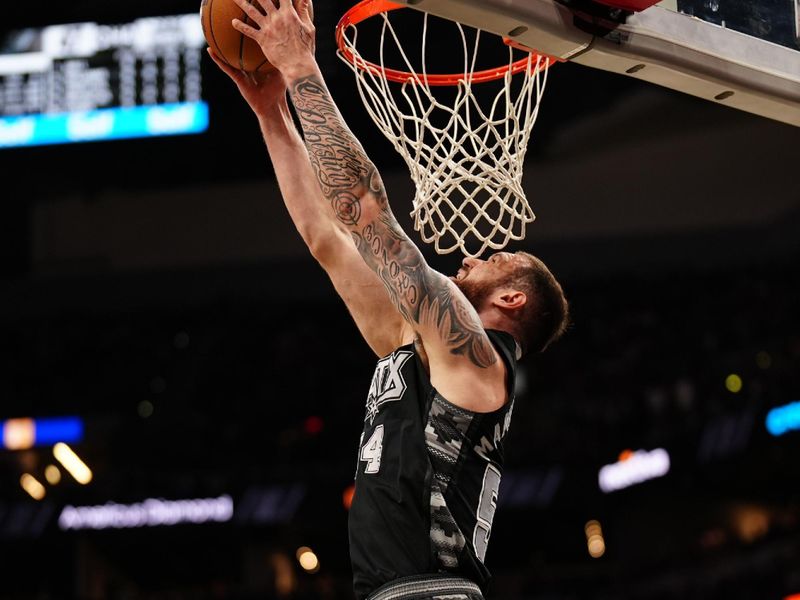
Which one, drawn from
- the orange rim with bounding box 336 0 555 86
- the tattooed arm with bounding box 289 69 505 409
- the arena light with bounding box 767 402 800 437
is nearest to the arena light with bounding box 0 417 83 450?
the arena light with bounding box 767 402 800 437

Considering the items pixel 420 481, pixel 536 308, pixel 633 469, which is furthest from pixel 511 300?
pixel 633 469

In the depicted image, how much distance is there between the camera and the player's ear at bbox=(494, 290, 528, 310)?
2828 millimetres

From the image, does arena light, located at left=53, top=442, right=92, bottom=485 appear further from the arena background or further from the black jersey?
the black jersey

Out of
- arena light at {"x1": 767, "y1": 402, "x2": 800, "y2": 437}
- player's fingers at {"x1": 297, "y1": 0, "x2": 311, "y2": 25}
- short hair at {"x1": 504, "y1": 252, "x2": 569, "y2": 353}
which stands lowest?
arena light at {"x1": 767, "y1": 402, "x2": 800, "y2": 437}

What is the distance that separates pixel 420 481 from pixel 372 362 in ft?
39.7

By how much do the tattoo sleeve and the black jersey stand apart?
16 centimetres

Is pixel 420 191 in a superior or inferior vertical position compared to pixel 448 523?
superior

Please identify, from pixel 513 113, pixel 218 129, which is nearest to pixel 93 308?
pixel 218 129

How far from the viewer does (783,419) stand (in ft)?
39.3

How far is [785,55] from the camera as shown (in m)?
3.14

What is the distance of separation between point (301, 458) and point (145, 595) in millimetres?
5583

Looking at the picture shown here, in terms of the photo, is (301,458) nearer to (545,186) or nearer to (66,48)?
(545,186)

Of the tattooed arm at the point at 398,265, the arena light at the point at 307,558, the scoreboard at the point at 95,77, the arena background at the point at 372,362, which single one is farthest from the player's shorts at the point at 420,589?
the arena light at the point at 307,558

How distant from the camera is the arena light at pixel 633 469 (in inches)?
505
